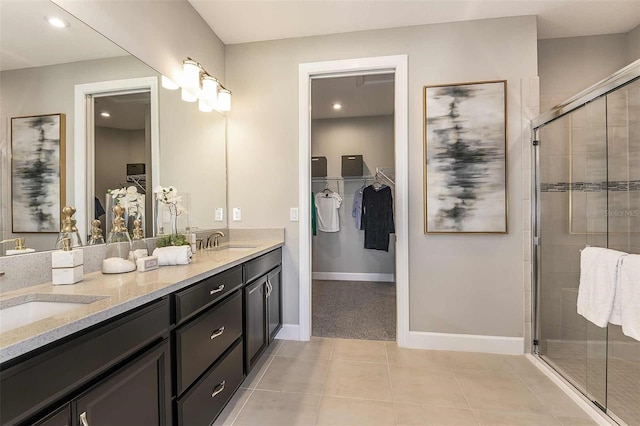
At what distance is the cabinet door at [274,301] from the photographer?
2.25 meters

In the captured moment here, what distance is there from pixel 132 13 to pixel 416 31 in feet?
6.70

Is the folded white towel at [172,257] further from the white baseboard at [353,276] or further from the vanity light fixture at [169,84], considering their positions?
the white baseboard at [353,276]

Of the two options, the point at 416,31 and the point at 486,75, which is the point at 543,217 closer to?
the point at 486,75

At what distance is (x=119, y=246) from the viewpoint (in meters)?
1.50

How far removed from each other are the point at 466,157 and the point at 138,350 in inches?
93.9

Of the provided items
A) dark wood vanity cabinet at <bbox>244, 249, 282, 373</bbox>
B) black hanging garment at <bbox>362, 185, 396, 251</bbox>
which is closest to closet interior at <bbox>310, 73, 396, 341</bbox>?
black hanging garment at <bbox>362, 185, 396, 251</bbox>

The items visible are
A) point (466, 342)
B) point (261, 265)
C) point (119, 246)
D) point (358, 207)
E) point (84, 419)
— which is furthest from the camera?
point (358, 207)

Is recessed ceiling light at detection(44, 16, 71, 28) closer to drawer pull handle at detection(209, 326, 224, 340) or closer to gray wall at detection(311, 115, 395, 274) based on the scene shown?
drawer pull handle at detection(209, 326, 224, 340)

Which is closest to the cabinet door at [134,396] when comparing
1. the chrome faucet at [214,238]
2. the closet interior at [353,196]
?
the chrome faucet at [214,238]

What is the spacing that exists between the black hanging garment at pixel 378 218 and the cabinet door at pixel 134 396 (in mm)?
3540

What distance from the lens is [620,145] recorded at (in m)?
1.79

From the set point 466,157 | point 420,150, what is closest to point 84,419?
point 420,150

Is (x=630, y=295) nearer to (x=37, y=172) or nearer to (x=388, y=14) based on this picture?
(x=388, y=14)

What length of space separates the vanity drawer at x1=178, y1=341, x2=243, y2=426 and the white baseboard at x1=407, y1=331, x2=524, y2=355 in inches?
56.6
